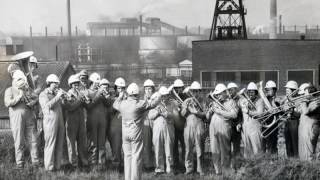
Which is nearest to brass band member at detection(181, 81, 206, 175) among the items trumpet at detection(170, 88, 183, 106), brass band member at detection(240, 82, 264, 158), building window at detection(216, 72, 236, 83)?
trumpet at detection(170, 88, 183, 106)

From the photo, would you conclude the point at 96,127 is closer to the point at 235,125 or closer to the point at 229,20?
the point at 235,125

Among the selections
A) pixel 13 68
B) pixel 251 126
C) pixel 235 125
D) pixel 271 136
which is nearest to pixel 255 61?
pixel 271 136

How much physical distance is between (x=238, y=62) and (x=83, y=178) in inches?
944

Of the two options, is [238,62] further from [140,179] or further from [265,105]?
[140,179]

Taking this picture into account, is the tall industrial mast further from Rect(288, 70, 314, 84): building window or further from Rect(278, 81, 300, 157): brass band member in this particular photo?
Rect(278, 81, 300, 157): brass band member

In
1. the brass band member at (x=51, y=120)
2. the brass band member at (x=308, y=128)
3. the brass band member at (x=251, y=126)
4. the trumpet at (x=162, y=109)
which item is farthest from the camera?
the brass band member at (x=251, y=126)

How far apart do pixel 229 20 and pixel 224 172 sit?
27.1 meters

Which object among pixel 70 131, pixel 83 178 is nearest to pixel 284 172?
pixel 83 178

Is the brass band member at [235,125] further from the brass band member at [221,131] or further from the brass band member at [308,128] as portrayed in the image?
the brass band member at [308,128]

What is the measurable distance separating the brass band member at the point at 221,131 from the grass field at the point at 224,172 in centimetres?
33

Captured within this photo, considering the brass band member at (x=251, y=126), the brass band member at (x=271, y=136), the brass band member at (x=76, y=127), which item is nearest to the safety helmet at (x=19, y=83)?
the brass band member at (x=76, y=127)

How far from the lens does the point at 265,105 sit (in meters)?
10.8

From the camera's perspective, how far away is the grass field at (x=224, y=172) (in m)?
8.22

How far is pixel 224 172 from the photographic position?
9.92m
